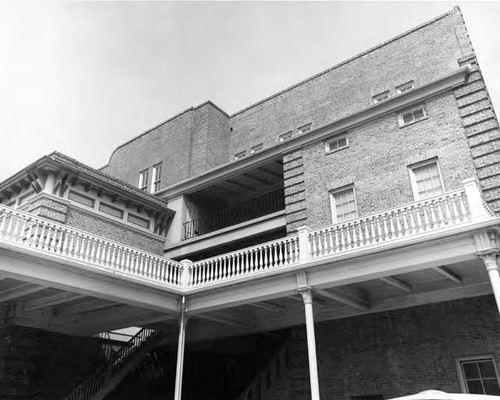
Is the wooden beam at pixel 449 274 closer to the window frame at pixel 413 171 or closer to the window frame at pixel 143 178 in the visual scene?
the window frame at pixel 413 171

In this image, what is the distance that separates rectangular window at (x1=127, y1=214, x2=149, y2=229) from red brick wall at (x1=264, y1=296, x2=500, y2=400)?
9.13 metres

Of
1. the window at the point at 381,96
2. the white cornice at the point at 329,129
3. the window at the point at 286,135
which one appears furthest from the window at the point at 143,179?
the window at the point at 381,96

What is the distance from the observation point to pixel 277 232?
17.9 meters

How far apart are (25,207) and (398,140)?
14660mm

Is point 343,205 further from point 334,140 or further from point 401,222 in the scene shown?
point 401,222

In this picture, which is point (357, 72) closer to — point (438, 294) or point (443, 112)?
point (443, 112)

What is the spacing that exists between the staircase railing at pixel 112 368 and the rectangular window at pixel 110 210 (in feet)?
17.1

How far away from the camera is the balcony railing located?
10047 millimetres

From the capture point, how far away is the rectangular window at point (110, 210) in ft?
61.3

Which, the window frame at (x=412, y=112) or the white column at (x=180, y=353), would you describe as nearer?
the white column at (x=180, y=353)

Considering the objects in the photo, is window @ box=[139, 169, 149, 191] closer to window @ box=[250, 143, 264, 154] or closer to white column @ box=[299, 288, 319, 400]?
window @ box=[250, 143, 264, 154]

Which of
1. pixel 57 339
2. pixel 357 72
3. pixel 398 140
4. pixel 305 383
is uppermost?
pixel 357 72

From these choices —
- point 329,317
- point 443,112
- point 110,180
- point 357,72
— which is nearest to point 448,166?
point 443,112

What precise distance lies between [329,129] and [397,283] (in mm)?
7057
